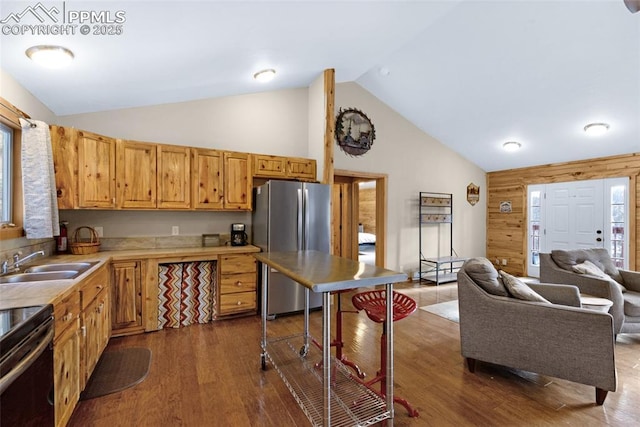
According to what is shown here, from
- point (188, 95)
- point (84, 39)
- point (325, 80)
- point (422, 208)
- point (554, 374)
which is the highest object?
point (325, 80)

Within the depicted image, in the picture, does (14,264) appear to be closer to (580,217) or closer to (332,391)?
(332,391)

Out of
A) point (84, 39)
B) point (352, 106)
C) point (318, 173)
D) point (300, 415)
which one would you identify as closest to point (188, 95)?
point (84, 39)

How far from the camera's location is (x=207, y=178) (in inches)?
140

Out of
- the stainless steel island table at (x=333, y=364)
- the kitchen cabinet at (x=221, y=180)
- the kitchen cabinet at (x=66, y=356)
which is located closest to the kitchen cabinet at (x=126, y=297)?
the kitchen cabinet at (x=221, y=180)

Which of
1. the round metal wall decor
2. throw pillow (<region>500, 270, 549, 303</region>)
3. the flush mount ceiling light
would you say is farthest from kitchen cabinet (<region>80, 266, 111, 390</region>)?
the round metal wall decor

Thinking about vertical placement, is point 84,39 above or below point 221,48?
below

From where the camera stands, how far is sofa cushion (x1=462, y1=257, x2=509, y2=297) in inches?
91.9

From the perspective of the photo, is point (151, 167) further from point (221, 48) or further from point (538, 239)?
point (538, 239)

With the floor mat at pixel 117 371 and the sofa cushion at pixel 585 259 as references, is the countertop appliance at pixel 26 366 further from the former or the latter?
the sofa cushion at pixel 585 259

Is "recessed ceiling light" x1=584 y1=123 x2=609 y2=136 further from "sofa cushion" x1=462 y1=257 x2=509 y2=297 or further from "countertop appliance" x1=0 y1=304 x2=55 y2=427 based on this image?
"countertop appliance" x1=0 y1=304 x2=55 y2=427

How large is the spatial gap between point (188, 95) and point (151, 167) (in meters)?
1.02

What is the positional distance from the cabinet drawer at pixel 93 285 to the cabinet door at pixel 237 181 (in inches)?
58.2

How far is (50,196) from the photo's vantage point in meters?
2.52

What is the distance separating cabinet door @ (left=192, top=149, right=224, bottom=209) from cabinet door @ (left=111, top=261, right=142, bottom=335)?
3.14ft
